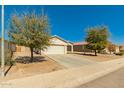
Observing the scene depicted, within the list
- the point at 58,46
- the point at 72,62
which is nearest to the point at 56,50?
the point at 58,46

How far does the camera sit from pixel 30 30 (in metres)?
14.7

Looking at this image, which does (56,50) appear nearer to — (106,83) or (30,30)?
(30,30)

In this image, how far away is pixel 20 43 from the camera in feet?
48.5

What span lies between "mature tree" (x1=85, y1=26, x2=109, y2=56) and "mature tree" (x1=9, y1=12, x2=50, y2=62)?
15.7 m

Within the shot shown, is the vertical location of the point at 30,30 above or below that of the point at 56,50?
above

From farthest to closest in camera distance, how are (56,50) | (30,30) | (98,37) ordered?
(56,50) → (98,37) → (30,30)

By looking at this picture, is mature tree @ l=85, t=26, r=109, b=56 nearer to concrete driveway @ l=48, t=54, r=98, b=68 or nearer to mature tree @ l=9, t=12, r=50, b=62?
concrete driveway @ l=48, t=54, r=98, b=68

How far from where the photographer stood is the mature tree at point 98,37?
95.4 feet

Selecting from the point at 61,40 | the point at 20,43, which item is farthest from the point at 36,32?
the point at 61,40

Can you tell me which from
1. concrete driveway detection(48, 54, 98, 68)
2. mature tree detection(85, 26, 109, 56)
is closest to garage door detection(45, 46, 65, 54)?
mature tree detection(85, 26, 109, 56)

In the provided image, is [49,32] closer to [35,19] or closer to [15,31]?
[35,19]

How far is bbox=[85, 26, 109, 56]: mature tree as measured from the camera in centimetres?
2908

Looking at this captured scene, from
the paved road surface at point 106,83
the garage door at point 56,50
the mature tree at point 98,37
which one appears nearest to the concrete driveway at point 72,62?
the paved road surface at point 106,83

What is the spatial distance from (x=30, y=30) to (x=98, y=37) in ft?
Result: 57.2
